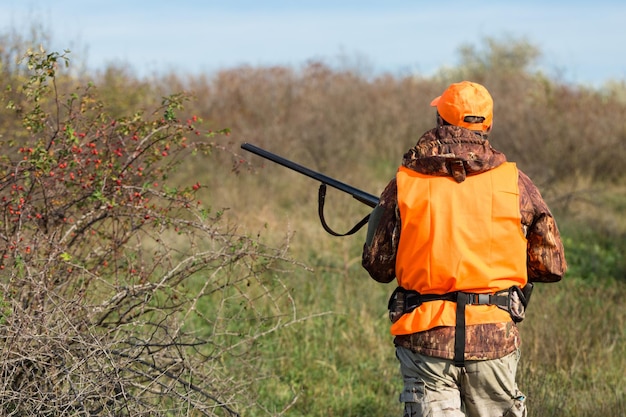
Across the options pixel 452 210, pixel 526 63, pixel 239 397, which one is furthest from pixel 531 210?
pixel 526 63

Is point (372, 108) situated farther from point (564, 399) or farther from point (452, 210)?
point (452, 210)

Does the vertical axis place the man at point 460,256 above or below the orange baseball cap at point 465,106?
below

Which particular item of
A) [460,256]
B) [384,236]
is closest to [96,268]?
[384,236]

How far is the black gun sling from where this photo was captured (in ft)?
11.3

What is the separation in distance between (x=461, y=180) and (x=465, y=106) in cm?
29

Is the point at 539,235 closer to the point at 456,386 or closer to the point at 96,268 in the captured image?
the point at 456,386

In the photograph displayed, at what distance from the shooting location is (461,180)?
3.44 meters

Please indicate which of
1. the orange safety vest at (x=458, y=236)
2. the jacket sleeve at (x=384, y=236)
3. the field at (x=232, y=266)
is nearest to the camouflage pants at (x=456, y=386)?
the orange safety vest at (x=458, y=236)

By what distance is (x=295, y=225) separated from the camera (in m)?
10.2

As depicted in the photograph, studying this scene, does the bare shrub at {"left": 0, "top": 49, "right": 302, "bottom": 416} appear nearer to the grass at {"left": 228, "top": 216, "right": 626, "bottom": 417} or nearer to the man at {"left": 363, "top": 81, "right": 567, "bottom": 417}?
the grass at {"left": 228, "top": 216, "right": 626, "bottom": 417}

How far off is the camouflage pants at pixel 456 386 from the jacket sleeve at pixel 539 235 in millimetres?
348

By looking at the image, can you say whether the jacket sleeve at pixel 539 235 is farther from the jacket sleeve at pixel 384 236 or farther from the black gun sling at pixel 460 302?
the jacket sleeve at pixel 384 236

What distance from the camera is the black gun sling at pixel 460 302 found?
3.44 m

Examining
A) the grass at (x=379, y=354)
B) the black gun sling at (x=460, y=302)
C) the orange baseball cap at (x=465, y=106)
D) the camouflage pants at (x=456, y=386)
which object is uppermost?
the orange baseball cap at (x=465, y=106)
